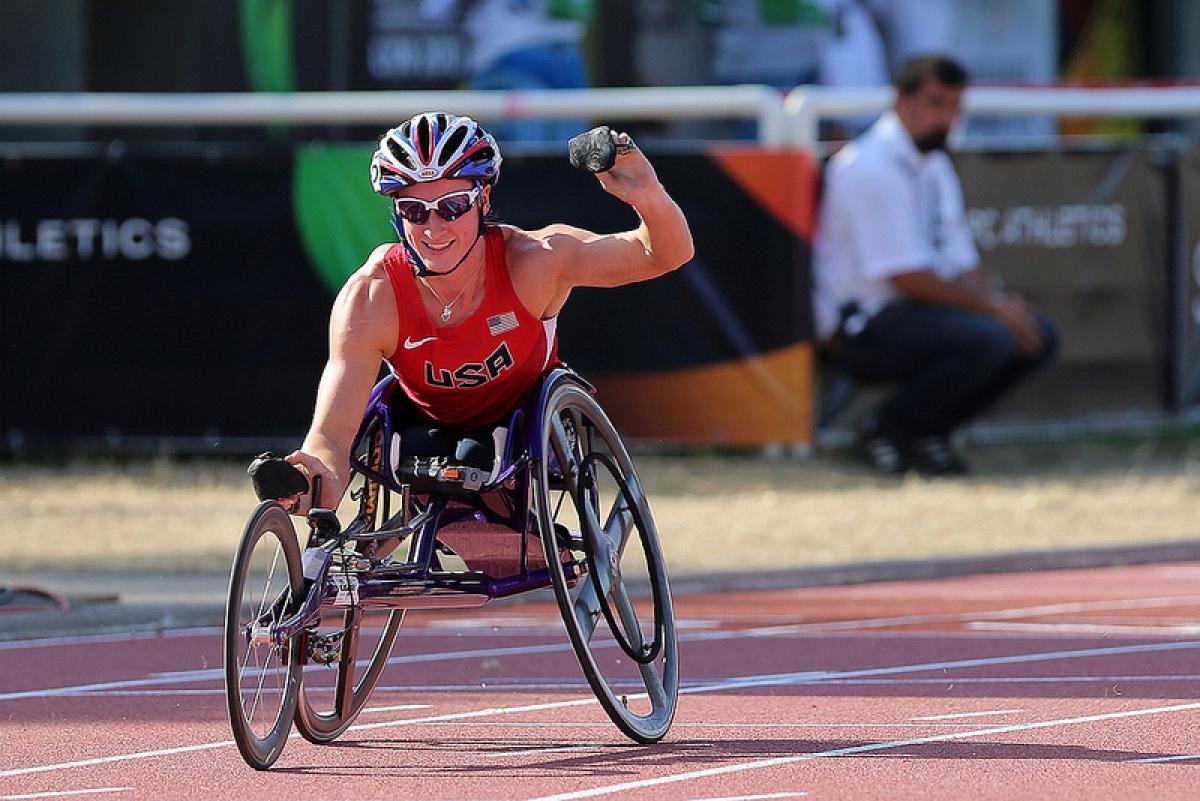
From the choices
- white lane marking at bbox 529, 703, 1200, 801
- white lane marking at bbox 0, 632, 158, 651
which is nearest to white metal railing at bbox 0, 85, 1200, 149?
white lane marking at bbox 0, 632, 158, 651

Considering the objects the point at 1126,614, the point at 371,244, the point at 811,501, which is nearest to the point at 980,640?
the point at 1126,614

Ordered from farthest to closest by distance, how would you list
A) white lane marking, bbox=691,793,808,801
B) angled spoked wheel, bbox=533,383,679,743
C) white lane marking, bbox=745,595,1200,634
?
white lane marking, bbox=745,595,1200,634, angled spoked wheel, bbox=533,383,679,743, white lane marking, bbox=691,793,808,801

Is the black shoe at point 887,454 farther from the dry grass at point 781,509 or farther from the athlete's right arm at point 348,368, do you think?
the athlete's right arm at point 348,368

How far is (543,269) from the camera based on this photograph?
21.6ft

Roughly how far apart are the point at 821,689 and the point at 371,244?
632 centimetres

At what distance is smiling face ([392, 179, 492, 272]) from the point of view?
641 cm

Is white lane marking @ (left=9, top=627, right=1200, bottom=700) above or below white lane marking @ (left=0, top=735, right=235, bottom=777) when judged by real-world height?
below

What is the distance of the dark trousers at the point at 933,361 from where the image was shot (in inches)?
520

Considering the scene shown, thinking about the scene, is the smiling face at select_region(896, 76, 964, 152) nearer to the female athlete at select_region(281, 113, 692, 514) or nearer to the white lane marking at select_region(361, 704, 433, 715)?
the white lane marking at select_region(361, 704, 433, 715)

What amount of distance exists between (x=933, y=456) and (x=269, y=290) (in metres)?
3.75

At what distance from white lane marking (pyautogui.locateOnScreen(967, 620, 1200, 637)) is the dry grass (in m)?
1.70

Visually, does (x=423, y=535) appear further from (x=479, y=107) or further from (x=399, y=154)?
(x=479, y=107)

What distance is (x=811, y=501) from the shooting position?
41.5ft

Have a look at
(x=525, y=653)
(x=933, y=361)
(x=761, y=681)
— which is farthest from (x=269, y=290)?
(x=761, y=681)
